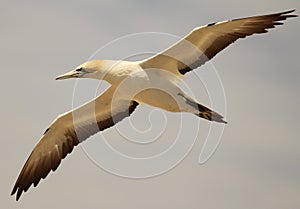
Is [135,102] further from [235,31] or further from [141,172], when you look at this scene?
[235,31]

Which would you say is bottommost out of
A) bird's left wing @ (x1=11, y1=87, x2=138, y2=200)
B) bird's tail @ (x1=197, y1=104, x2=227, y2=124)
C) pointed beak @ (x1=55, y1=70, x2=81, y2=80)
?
bird's left wing @ (x1=11, y1=87, x2=138, y2=200)

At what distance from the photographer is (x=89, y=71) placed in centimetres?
2342

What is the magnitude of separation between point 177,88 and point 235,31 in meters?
2.12

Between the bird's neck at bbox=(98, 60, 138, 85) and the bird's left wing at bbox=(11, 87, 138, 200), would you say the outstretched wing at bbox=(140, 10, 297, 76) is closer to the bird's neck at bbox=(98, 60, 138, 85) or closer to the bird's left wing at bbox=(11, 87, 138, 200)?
the bird's neck at bbox=(98, 60, 138, 85)

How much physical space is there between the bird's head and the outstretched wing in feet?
3.72

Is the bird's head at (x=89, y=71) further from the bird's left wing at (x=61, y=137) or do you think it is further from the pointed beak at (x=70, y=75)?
the bird's left wing at (x=61, y=137)

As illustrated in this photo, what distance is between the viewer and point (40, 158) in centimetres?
2550

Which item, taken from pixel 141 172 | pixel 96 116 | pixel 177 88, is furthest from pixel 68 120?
pixel 177 88

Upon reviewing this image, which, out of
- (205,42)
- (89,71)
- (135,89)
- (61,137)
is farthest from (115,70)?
(61,137)

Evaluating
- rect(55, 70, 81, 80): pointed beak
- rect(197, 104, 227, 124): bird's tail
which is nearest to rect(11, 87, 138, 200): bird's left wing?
rect(55, 70, 81, 80): pointed beak

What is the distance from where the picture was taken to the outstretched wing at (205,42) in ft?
72.8

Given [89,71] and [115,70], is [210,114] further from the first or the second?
[89,71]

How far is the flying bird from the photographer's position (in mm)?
22141

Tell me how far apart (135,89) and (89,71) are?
1.55 meters
